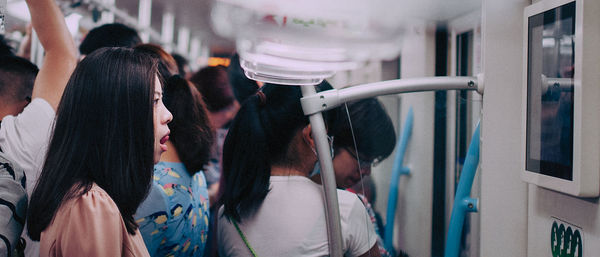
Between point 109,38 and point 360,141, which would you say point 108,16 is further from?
point 360,141

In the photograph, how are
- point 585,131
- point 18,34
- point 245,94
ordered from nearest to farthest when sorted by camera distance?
point 585,131 < point 245,94 < point 18,34

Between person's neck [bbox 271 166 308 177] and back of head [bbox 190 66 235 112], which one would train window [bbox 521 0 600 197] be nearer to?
person's neck [bbox 271 166 308 177]

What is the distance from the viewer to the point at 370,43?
1.31 m

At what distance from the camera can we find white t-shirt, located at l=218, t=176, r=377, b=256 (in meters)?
1.20

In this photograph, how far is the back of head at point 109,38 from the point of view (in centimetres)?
179

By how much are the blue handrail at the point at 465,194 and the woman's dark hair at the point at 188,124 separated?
31.7 inches

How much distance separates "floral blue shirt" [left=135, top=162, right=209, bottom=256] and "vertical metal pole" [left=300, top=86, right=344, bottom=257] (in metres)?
0.50

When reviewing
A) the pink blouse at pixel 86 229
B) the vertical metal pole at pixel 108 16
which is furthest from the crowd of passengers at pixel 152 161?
the vertical metal pole at pixel 108 16

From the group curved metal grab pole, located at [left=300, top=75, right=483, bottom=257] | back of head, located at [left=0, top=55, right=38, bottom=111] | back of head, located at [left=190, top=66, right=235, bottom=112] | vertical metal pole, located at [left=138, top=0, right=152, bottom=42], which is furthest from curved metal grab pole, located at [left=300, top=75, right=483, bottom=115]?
vertical metal pole, located at [left=138, top=0, right=152, bottom=42]

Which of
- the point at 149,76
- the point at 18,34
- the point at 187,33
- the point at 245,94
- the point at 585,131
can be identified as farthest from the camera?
the point at 187,33

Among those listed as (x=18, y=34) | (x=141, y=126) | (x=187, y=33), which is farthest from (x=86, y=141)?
(x=187, y=33)

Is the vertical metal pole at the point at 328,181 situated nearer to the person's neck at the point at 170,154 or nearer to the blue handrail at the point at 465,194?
the blue handrail at the point at 465,194

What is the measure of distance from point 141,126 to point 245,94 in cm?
46

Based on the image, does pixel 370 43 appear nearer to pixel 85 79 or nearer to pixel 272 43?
pixel 272 43
